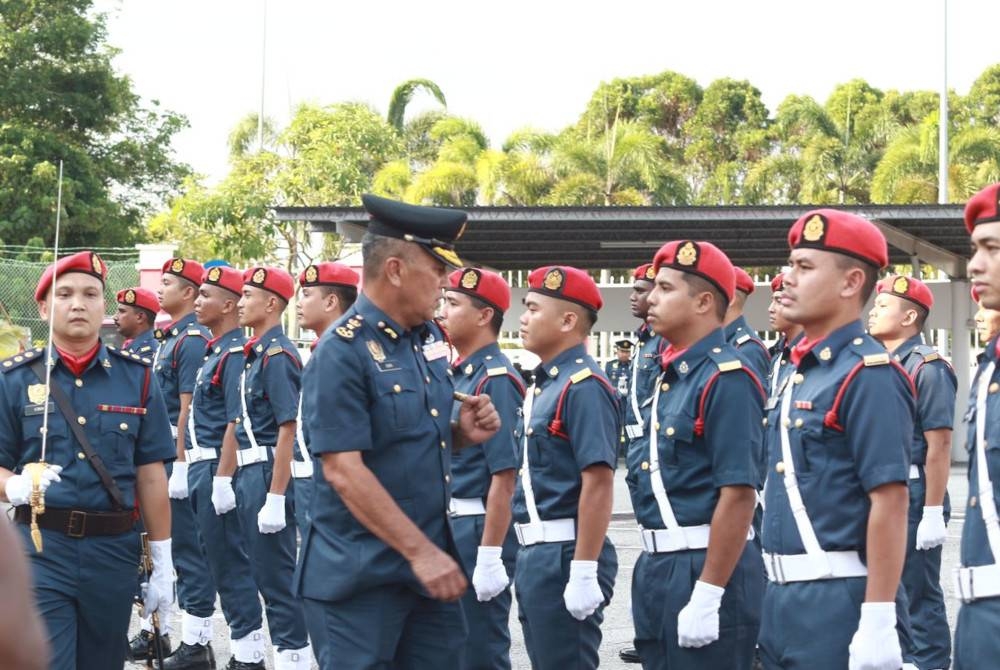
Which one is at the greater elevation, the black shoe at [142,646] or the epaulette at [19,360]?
the epaulette at [19,360]

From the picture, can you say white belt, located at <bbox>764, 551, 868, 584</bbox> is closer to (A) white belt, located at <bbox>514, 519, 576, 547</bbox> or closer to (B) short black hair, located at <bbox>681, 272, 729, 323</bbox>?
(B) short black hair, located at <bbox>681, 272, 729, 323</bbox>

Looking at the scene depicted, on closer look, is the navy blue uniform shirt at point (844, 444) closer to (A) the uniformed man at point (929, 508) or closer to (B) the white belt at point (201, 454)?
(A) the uniformed man at point (929, 508)

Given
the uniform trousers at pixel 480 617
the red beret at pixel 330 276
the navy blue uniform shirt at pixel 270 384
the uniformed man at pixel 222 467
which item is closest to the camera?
the uniform trousers at pixel 480 617

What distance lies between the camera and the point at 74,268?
608 cm

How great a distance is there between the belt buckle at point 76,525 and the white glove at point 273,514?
2595 millimetres

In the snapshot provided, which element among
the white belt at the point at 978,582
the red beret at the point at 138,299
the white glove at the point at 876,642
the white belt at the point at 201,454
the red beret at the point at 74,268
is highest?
the red beret at the point at 138,299

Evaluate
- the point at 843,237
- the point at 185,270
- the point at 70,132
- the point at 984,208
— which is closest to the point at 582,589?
the point at 843,237

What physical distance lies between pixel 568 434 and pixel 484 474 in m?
1.04

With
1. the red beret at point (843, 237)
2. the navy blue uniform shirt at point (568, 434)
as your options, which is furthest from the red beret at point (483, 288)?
the red beret at point (843, 237)

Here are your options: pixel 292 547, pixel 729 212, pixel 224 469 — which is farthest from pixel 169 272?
pixel 729 212

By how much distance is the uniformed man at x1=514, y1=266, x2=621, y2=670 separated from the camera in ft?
18.8

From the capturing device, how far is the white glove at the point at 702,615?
4.87m

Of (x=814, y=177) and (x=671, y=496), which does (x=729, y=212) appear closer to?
(x=671, y=496)

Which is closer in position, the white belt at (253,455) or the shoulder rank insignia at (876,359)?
the shoulder rank insignia at (876,359)
